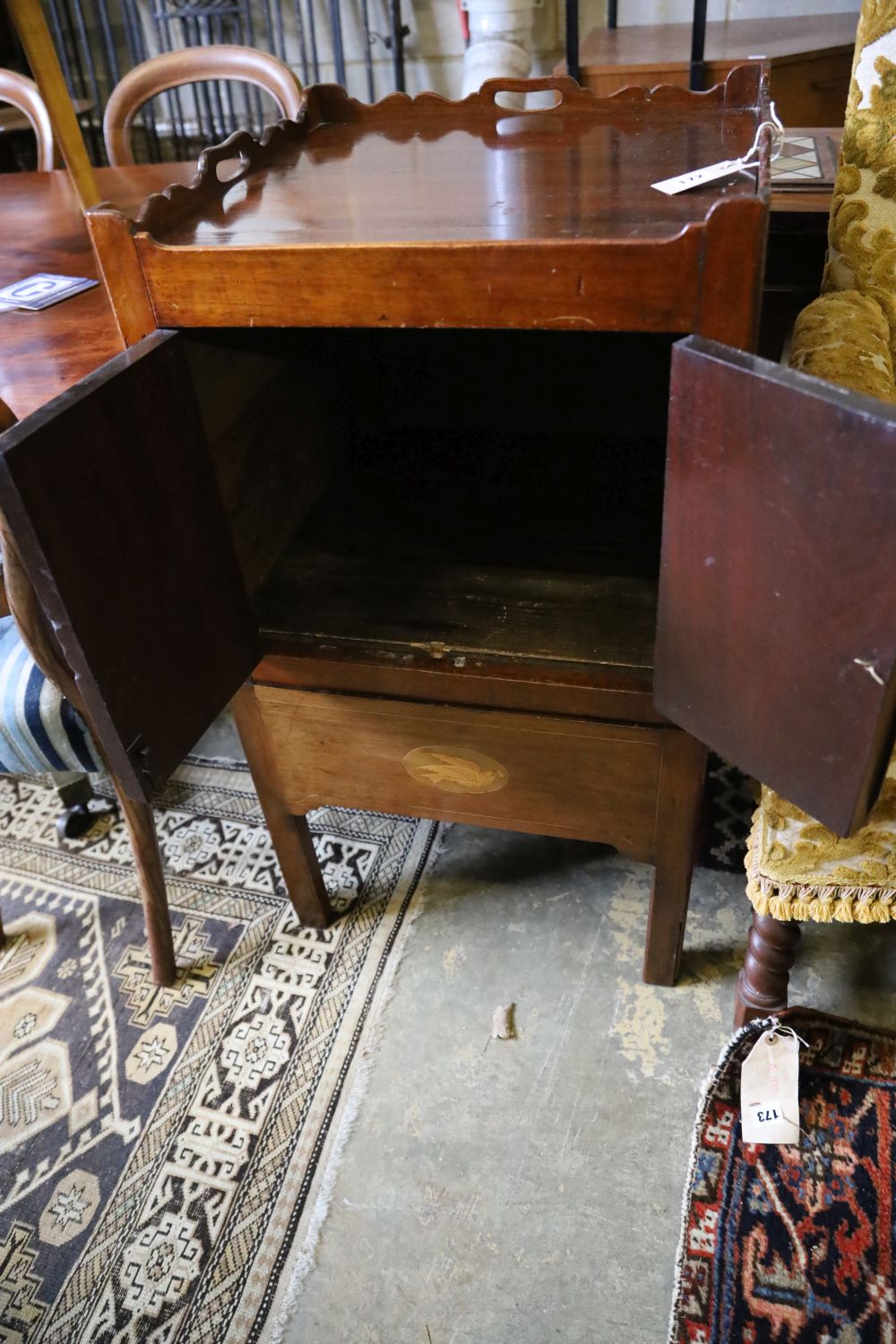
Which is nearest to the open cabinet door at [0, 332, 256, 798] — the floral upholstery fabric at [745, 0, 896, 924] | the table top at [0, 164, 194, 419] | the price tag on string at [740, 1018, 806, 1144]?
the table top at [0, 164, 194, 419]

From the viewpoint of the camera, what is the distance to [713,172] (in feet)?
2.41

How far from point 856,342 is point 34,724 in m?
0.94

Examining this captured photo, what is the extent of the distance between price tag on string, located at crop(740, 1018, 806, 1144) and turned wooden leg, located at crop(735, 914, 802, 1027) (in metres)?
0.03

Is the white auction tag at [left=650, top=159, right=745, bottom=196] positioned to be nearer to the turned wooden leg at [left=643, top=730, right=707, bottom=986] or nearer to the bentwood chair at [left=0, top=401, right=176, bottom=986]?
the turned wooden leg at [left=643, top=730, right=707, bottom=986]

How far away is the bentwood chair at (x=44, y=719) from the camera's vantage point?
93cm

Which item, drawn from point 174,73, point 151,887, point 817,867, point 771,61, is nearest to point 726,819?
point 817,867

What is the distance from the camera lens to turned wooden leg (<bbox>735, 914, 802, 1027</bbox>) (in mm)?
935

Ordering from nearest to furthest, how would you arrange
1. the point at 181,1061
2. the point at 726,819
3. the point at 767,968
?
the point at 767,968, the point at 181,1061, the point at 726,819

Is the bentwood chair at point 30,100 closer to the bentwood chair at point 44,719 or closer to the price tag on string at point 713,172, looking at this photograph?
the bentwood chair at point 44,719

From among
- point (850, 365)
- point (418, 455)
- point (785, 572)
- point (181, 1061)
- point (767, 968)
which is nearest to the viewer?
point (785, 572)

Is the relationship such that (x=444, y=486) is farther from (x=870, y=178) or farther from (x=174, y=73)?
(x=174, y=73)

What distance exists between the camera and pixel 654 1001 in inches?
44.0

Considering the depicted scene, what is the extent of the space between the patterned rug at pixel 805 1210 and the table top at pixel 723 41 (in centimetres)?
195

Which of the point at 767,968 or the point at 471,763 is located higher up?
the point at 471,763
